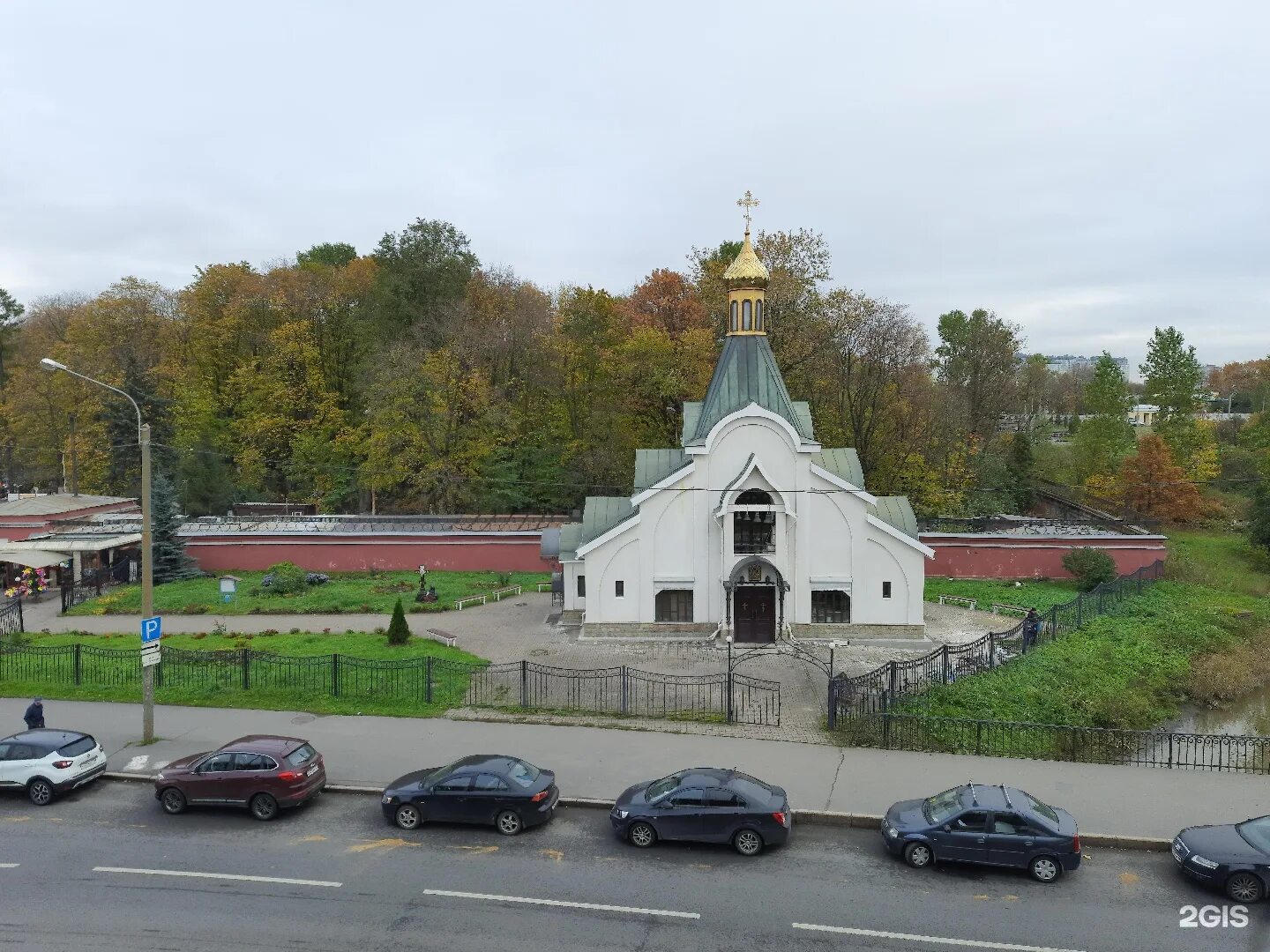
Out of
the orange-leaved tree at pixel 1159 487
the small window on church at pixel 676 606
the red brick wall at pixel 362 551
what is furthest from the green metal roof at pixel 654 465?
the orange-leaved tree at pixel 1159 487

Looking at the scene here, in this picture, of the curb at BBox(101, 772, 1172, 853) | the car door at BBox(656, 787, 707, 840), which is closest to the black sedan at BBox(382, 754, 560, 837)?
the curb at BBox(101, 772, 1172, 853)

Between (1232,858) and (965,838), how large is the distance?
3.23 metres

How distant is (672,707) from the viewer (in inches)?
760

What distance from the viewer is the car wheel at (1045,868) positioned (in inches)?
464

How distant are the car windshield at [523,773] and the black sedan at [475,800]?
15 mm

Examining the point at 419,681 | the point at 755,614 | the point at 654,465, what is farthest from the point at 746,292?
the point at 419,681

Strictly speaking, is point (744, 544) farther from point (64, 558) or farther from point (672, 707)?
point (64, 558)

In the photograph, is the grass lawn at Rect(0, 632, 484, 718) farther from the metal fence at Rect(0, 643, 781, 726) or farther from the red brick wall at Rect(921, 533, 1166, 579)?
the red brick wall at Rect(921, 533, 1166, 579)

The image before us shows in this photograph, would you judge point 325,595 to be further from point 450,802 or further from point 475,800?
point 475,800

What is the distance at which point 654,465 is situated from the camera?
28.3m

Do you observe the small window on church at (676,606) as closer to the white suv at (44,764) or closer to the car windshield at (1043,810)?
the car windshield at (1043,810)

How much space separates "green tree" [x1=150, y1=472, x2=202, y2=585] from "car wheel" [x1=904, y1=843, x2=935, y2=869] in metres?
31.2

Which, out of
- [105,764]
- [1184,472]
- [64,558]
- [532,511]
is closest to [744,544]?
[105,764]

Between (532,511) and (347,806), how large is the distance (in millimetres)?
31013
